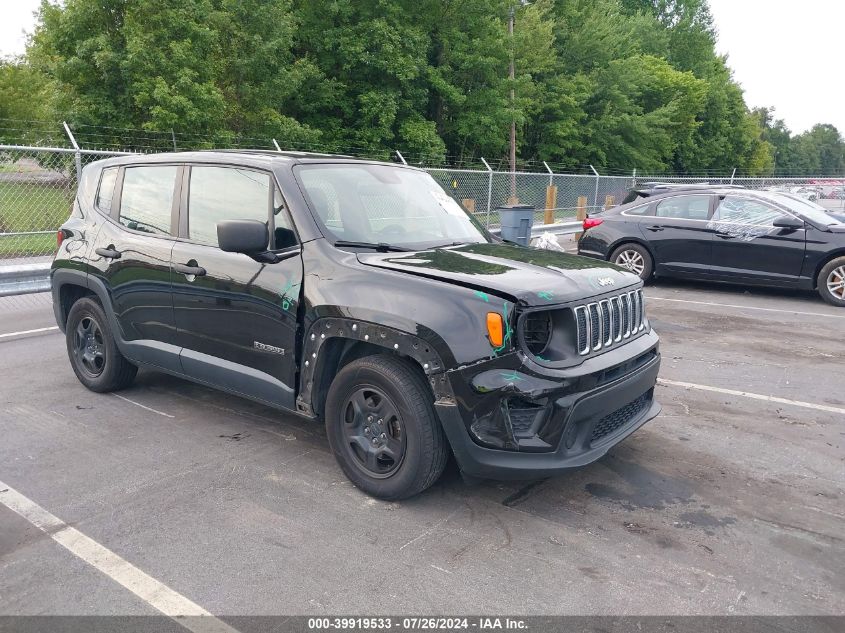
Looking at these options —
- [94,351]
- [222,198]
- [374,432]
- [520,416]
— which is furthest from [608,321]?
[94,351]

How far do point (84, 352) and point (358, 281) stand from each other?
3.14 metres

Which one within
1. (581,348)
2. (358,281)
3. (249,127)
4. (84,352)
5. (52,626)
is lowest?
(52,626)

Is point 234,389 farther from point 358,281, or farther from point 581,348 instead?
point 581,348

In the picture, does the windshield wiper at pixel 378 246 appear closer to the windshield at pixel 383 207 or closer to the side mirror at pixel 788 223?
the windshield at pixel 383 207

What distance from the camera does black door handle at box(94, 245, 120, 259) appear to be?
511 centimetres

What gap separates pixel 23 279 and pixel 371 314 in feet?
24.2

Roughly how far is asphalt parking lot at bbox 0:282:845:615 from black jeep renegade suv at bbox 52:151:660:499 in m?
0.35

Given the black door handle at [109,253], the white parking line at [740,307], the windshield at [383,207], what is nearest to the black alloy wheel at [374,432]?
the windshield at [383,207]

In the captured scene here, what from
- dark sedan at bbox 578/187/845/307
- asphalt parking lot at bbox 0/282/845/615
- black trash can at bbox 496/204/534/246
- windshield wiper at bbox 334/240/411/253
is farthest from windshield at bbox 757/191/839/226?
windshield wiper at bbox 334/240/411/253

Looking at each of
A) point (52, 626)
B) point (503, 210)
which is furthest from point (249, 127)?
point (52, 626)

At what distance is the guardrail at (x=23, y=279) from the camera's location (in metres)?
8.87

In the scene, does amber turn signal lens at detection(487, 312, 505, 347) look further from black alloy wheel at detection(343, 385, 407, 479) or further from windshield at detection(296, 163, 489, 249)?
windshield at detection(296, 163, 489, 249)

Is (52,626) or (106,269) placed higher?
(106,269)

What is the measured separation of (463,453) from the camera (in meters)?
3.43
